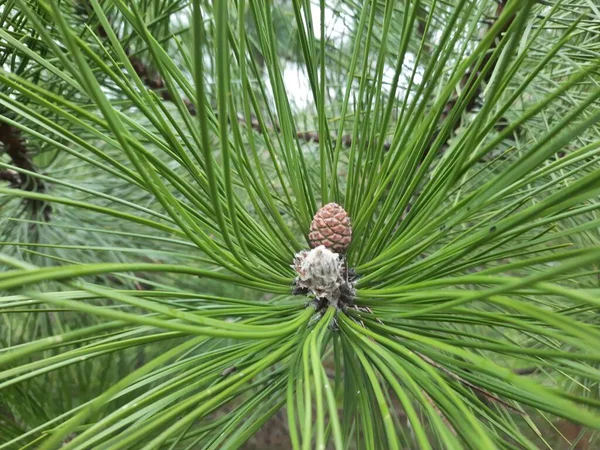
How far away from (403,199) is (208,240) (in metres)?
0.11

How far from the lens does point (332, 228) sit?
36 cm

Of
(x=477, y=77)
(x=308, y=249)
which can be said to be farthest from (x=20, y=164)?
(x=477, y=77)

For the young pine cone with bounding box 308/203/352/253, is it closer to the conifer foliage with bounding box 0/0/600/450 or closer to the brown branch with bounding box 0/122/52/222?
the conifer foliage with bounding box 0/0/600/450

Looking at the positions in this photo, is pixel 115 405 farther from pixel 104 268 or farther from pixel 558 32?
pixel 558 32

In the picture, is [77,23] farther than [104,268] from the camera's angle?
Yes

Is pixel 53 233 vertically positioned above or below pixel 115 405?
above

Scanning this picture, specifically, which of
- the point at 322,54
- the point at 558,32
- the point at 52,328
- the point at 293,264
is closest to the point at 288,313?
the point at 293,264

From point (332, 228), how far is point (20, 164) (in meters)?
0.41

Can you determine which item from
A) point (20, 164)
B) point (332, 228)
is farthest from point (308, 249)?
point (20, 164)

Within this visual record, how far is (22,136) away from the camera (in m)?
0.58

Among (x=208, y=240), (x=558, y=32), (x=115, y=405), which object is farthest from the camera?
(x=558, y=32)

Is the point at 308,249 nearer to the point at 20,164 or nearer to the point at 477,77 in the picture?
the point at 477,77

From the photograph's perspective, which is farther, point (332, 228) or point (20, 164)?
point (20, 164)

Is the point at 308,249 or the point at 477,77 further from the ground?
the point at 477,77
